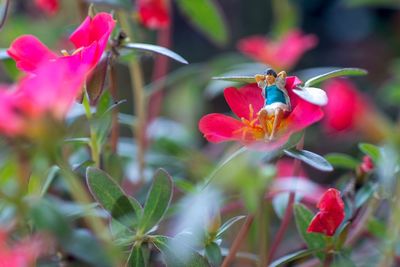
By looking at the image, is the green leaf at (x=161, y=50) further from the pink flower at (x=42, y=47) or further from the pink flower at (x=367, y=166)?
the pink flower at (x=367, y=166)

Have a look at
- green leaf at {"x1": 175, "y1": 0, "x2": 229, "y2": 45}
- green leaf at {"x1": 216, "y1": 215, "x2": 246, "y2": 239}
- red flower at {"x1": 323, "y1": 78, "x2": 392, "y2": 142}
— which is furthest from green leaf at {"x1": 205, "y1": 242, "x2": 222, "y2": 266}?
green leaf at {"x1": 175, "y1": 0, "x2": 229, "y2": 45}

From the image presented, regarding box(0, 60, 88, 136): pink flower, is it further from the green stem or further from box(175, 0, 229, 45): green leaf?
box(175, 0, 229, 45): green leaf

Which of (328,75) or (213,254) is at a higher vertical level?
(328,75)

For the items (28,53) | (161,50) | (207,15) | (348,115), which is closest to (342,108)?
(348,115)

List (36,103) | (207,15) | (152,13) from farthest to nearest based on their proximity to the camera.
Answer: (207,15) → (152,13) → (36,103)

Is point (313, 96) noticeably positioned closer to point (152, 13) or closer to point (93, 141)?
point (93, 141)

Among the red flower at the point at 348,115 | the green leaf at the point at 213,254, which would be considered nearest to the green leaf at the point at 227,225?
the green leaf at the point at 213,254

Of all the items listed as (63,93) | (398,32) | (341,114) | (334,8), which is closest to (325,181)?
(341,114)
